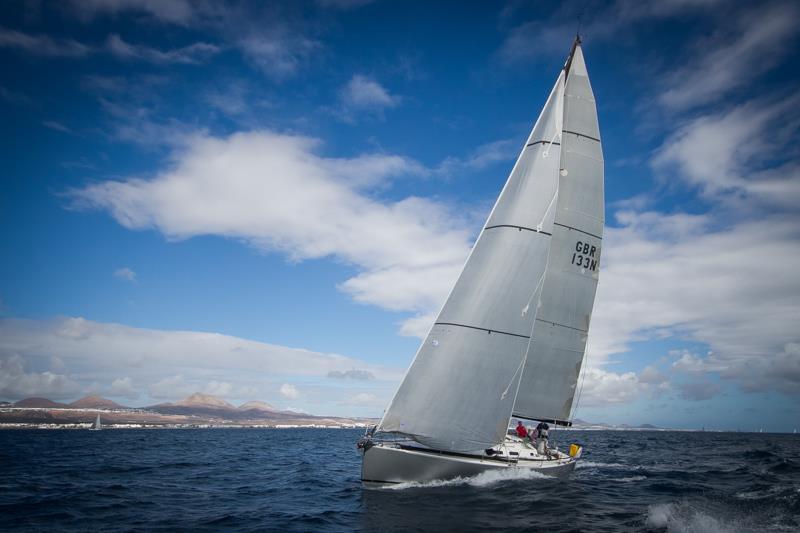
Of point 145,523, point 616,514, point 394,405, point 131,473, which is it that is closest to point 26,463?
point 131,473

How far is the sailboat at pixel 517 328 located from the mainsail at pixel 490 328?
0.13ft

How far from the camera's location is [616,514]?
14.0m

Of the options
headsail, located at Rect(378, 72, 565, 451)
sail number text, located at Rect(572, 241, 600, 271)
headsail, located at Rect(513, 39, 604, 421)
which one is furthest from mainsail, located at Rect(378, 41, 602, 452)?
sail number text, located at Rect(572, 241, 600, 271)

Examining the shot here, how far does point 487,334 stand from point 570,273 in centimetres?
673

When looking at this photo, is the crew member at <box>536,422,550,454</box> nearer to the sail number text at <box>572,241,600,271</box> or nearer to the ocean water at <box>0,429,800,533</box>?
the ocean water at <box>0,429,800,533</box>

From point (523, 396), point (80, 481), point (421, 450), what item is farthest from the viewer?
point (523, 396)

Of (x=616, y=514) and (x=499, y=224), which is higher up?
(x=499, y=224)

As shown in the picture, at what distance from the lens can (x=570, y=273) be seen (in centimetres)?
2116

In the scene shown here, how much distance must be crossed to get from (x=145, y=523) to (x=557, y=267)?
18.3 meters

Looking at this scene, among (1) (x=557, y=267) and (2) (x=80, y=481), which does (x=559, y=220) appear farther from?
(2) (x=80, y=481)

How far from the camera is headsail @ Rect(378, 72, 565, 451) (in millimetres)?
16250

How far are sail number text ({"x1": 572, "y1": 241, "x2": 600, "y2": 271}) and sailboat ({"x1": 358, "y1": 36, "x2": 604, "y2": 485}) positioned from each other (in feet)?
0.16

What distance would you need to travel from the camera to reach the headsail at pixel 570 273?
827 inches

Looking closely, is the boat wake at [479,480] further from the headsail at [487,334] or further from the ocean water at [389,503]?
the headsail at [487,334]
